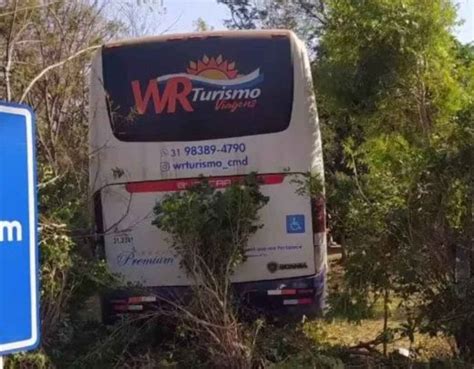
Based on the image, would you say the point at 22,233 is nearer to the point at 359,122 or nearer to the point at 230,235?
the point at 230,235

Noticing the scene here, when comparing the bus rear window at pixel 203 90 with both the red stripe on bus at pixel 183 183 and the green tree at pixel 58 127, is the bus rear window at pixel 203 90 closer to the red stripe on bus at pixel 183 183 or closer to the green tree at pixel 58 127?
the red stripe on bus at pixel 183 183

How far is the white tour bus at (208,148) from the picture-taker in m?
7.65

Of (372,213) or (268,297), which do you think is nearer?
(372,213)

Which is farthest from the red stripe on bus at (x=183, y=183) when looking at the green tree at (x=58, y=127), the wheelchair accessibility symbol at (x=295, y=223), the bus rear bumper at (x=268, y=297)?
the bus rear bumper at (x=268, y=297)

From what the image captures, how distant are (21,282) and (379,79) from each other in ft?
18.0

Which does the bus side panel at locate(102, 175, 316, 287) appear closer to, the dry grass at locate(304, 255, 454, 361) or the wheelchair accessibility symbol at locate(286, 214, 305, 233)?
the wheelchair accessibility symbol at locate(286, 214, 305, 233)

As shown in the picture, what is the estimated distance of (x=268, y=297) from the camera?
25.3ft

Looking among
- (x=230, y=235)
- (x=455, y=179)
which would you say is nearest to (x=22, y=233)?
(x=455, y=179)

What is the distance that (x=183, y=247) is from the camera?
7.23 m

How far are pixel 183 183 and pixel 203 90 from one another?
91cm

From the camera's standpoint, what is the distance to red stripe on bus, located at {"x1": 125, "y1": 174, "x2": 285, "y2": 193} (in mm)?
7629

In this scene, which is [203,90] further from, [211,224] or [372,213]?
[372,213]

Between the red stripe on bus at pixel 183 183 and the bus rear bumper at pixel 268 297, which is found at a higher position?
the red stripe on bus at pixel 183 183

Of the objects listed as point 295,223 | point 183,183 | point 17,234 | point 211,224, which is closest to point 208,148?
point 183,183
